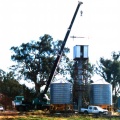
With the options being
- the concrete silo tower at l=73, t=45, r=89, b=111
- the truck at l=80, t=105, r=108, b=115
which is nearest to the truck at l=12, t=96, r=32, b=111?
the concrete silo tower at l=73, t=45, r=89, b=111

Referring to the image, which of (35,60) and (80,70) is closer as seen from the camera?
(80,70)

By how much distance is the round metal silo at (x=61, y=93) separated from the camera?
56.0 metres

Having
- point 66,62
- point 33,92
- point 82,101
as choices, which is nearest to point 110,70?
point 66,62

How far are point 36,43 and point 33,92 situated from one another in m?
13.7

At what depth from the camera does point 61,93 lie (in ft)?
184

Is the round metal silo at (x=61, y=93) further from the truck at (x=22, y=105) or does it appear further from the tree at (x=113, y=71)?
the tree at (x=113, y=71)

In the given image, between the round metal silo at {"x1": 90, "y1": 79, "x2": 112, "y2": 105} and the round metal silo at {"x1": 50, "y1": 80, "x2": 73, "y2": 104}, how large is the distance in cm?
382

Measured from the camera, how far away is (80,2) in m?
61.6

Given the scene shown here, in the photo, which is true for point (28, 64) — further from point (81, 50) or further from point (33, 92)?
point (81, 50)

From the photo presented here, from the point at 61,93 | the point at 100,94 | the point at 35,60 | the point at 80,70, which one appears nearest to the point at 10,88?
the point at 35,60

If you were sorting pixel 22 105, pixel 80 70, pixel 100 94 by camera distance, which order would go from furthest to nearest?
pixel 22 105 < pixel 80 70 < pixel 100 94

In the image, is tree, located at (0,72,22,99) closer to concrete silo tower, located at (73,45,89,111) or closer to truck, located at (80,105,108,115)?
concrete silo tower, located at (73,45,89,111)

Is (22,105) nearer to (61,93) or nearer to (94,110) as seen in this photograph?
(61,93)

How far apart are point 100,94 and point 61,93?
6531mm
